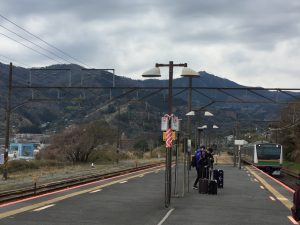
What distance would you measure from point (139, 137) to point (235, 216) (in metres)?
114

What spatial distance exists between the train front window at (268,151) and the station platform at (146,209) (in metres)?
29.9

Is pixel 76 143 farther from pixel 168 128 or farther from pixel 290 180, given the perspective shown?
pixel 168 128

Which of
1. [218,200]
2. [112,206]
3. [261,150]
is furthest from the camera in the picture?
[261,150]

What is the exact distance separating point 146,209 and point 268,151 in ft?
125

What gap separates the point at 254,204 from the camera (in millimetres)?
18062

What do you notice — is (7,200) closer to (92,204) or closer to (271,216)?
(92,204)

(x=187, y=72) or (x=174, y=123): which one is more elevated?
(x=187, y=72)

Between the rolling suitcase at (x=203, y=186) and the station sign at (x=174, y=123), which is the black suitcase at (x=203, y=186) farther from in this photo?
the station sign at (x=174, y=123)

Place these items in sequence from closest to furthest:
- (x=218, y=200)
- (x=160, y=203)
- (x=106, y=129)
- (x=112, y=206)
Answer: (x=112, y=206), (x=160, y=203), (x=218, y=200), (x=106, y=129)

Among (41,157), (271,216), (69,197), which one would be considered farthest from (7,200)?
(41,157)

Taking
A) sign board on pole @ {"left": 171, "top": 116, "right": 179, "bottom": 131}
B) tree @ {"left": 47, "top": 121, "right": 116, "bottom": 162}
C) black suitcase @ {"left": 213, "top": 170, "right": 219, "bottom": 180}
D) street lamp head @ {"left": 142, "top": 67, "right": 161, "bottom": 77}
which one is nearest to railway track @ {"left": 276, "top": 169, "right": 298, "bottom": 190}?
black suitcase @ {"left": 213, "top": 170, "right": 219, "bottom": 180}

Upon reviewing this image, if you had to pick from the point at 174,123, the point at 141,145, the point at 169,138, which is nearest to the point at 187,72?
the point at 174,123

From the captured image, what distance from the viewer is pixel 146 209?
1603 cm

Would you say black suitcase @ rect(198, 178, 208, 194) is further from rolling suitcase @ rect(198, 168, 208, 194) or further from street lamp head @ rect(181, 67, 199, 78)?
street lamp head @ rect(181, 67, 199, 78)
